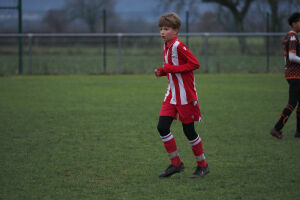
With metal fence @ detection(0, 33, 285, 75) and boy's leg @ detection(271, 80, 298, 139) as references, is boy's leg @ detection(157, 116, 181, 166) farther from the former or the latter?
metal fence @ detection(0, 33, 285, 75)

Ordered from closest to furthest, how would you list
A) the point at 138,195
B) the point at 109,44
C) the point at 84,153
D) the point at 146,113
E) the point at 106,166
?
the point at 138,195, the point at 106,166, the point at 84,153, the point at 146,113, the point at 109,44

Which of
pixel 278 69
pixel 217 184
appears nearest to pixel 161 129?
Answer: pixel 217 184

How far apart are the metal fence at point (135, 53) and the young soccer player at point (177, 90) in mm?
13089

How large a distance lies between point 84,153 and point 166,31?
210 centimetres

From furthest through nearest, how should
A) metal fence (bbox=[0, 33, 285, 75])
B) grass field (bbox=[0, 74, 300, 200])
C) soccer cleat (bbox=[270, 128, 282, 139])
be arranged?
metal fence (bbox=[0, 33, 285, 75]) < soccer cleat (bbox=[270, 128, 282, 139]) < grass field (bbox=[0, 74, 300, 200])

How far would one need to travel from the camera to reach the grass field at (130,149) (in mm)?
4188

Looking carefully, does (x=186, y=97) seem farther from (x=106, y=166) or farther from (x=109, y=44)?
(x=109, y=44)

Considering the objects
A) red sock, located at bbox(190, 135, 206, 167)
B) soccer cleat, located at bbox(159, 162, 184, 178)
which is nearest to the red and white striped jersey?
red sock, located at bbox(190, 135, 206, 167)

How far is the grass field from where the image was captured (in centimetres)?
419

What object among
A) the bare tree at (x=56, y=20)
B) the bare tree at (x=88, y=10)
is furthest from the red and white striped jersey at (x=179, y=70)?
the bare tree at (x=56, y=20)

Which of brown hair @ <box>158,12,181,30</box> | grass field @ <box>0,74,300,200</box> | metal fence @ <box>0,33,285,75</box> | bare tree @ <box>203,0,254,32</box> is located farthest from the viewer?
bare tree @ <box>203,0,254,32</box>

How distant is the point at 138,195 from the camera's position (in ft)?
13.1

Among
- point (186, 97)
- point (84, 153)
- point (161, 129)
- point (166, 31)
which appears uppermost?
point (166, 31)

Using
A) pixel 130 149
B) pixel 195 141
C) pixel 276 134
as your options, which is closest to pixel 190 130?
pixel 195 141
